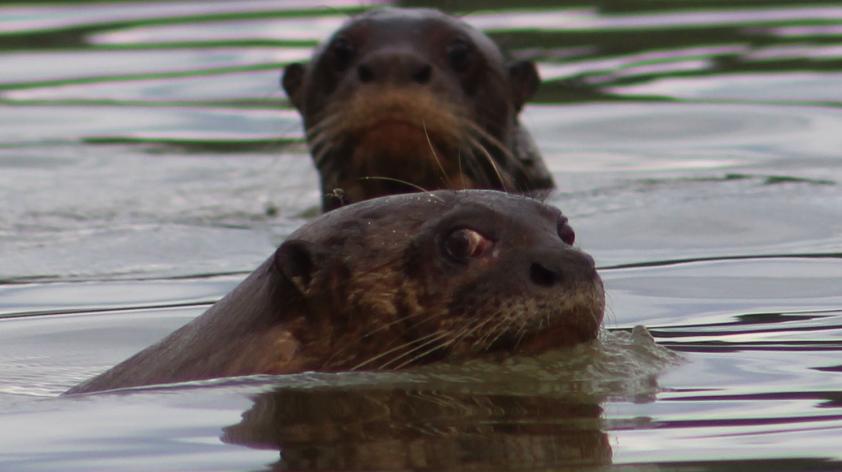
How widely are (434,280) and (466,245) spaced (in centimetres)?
14

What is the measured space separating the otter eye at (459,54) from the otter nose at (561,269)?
3.62 m

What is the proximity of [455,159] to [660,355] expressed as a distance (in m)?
2.87

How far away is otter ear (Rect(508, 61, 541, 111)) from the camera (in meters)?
9.98

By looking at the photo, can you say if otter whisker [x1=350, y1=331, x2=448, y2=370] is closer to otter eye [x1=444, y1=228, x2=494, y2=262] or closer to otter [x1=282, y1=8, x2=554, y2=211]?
otter eye [x1=444, y1=228, x2=494, y2=262]

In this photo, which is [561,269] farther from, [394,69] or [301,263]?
[394,69]

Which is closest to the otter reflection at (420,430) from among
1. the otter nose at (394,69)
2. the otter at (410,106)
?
the otter at (410,106)

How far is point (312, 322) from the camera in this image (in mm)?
6102

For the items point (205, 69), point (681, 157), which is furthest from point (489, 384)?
point (205, 69)

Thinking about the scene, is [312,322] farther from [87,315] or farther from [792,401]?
[87,315]

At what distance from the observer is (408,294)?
6.04 metres

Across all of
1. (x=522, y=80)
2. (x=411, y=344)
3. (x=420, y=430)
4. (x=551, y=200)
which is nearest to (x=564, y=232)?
(x=411, y=344)

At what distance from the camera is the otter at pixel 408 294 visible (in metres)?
5.89

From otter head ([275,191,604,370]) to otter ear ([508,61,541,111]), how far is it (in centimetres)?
383

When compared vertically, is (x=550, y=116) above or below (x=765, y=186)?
above
